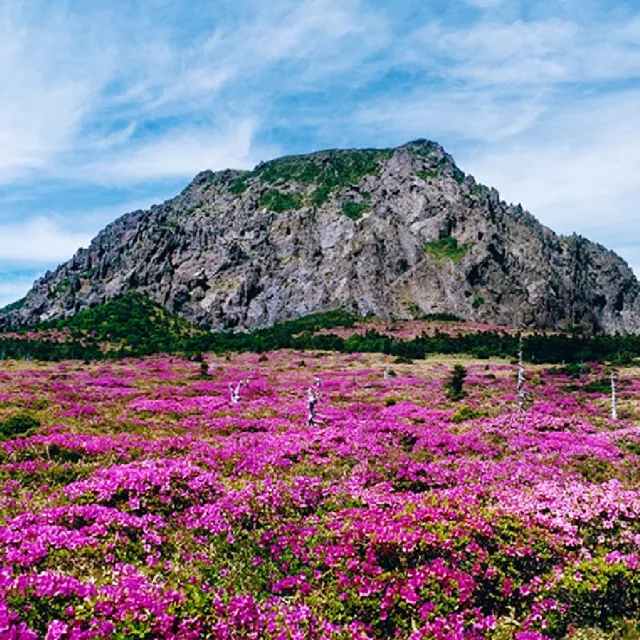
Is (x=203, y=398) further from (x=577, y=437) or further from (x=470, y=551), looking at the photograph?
(x=470, y=551)

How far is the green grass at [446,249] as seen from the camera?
6703 inches

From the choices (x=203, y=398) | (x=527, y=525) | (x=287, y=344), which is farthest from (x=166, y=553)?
(x=287, y=344)

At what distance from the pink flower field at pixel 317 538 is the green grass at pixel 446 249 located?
157 m

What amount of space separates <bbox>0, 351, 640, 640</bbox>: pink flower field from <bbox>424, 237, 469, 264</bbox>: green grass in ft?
516

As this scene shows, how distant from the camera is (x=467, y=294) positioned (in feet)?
524

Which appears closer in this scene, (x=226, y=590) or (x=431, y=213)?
(x=226, y=590)

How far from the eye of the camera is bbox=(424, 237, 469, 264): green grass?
559 ft

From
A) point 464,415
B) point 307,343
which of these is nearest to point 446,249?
point 307,343

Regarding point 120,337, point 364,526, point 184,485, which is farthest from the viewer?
point 120,337

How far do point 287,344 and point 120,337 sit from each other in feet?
150

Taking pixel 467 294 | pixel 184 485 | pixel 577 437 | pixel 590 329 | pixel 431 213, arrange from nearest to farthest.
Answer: pixel 184 485
pixel 577 437
pixel 467 294
pixel 590 329
pixel 431 213

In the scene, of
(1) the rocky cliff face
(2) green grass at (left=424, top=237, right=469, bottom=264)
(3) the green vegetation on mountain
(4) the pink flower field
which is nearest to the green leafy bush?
(4) the pink flower field

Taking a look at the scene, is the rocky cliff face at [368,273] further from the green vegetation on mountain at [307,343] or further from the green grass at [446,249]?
the green vegetation on mountain at [307,343]

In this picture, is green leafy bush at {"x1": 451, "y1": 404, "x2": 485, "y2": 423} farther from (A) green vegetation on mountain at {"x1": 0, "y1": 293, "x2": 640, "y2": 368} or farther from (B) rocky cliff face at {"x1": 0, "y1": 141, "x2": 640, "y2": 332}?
(B) rocky cliff face at {"x1": 0, "y1": 141, "x2": 640, "y2": 332}
